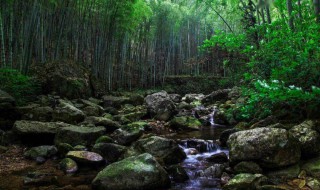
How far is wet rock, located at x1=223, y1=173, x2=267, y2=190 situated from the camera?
3.13m

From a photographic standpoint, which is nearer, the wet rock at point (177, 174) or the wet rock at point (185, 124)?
the wet rock at point (177, 174)

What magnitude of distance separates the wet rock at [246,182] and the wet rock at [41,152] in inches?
111

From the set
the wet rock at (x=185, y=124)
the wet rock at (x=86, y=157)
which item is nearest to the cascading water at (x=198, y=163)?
the wet rock at (x=86, y=157)

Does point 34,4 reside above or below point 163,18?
below

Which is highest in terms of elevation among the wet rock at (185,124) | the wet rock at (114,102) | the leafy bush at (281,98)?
the leafy bush at (281,98)

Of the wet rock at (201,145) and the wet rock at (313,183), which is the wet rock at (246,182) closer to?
the wet rock at (313,183)

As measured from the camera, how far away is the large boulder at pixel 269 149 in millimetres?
3525

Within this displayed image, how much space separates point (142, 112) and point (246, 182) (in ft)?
20.1

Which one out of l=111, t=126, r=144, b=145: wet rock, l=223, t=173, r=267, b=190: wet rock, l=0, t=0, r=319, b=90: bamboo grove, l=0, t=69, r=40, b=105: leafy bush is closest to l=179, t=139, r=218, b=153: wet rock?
l=111, t=126, r=144, b=145: wet rock

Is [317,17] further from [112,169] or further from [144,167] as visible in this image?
[112,169]

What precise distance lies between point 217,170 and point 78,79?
24.4 ft

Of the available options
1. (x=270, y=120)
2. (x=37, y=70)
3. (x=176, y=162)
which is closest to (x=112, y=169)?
(x=176, y=162)

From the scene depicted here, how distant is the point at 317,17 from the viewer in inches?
158

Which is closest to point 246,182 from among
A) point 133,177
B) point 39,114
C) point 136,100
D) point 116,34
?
point 133,177
